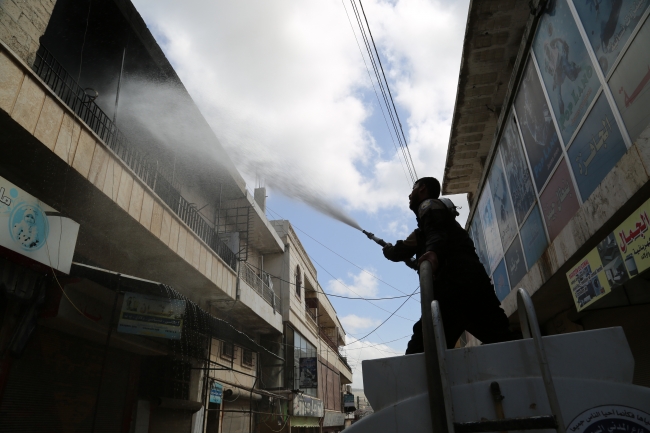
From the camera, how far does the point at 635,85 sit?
12.0ft

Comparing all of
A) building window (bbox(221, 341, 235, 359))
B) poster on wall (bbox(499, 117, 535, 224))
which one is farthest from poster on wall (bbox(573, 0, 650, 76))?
building window (bbox(221, 341, 235, 359))

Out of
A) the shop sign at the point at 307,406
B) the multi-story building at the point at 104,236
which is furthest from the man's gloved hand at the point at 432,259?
the shop sign at the point at 307,406

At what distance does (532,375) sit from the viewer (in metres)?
1.50

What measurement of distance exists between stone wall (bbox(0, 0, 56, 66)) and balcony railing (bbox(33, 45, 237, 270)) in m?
0.43

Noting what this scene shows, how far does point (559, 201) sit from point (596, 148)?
48.4 inches

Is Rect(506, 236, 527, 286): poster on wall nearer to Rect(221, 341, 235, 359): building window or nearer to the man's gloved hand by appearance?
Answer: the man's gloved hand

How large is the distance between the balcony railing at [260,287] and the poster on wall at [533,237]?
11199 millimetres

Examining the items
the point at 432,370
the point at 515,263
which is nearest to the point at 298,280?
the point at 515,263

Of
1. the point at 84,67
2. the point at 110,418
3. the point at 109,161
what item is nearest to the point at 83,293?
the point at 109,161

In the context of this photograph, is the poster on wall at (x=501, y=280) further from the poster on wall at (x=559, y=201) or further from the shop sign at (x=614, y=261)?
the shop sign at (x=614, y=261)

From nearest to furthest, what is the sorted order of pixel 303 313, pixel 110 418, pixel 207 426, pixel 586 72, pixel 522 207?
pixel 586 72 → pixel 522 207 → pixel 110 418 → pixel 207 426 → pixel 303 313

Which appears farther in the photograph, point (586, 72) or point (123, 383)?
point (123, 383)

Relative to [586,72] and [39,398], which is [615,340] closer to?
[586,72]

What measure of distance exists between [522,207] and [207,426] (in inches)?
459
